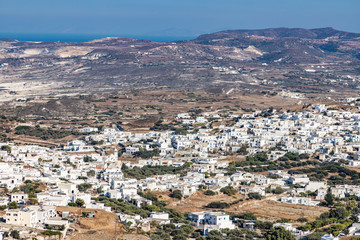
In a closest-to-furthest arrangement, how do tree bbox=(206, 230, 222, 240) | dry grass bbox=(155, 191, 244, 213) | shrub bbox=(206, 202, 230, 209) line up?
1. tree bbox=(206, 230, 222, 240)
2. dry grass bbox=(155, 191, 244, 213)
3. shrub bbox=(206, 202, 230, 209)

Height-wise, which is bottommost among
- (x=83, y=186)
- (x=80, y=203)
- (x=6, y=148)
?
(x=83, y=186)

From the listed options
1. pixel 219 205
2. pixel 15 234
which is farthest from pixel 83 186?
pixel 15 234

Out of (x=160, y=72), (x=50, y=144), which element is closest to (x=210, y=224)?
(x=50, y=144)

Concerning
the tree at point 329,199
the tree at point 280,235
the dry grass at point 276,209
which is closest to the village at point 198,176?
the tree at point 329,199

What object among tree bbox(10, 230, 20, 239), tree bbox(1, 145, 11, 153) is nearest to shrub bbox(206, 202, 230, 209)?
tree bbox(10, 230, 20, 239)

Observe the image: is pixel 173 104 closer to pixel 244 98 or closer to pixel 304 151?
pixel 244 98

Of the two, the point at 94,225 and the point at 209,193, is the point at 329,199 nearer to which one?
the point at 209,193

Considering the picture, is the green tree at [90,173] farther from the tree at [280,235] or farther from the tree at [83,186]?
the tree at [280,235]

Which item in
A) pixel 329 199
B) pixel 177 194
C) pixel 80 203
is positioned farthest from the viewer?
pixel 177 194

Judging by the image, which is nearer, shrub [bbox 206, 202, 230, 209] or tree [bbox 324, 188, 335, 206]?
shrub [bbox 206, 202, 230, 209]

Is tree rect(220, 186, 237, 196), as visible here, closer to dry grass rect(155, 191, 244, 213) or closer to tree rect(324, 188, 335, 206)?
dry grass rect(155, 191, 244, 213)
